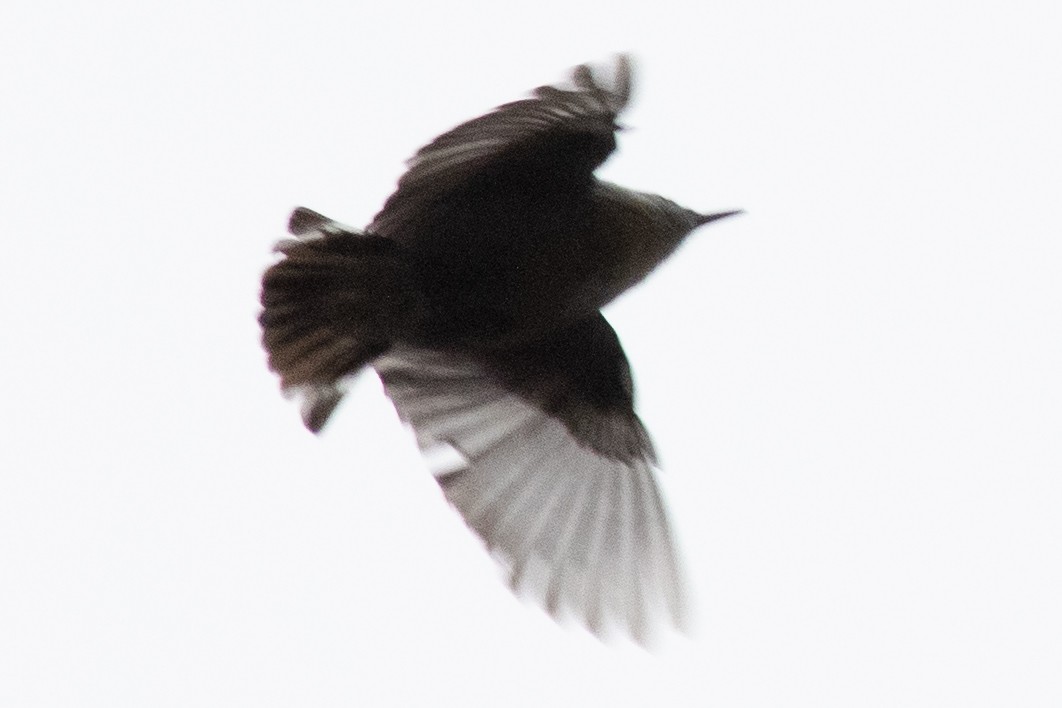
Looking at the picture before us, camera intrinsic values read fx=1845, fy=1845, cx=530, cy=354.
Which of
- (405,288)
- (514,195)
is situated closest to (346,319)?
(405,288)

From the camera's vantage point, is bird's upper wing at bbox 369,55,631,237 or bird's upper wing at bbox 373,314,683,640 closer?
bird's upper wing at bbox 369,55,631,237

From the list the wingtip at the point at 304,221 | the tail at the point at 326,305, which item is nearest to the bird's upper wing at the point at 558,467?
the tail at the point at 326,305

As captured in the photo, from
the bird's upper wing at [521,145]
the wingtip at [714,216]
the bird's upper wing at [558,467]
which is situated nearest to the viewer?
the bird's upper wing at [521,145]

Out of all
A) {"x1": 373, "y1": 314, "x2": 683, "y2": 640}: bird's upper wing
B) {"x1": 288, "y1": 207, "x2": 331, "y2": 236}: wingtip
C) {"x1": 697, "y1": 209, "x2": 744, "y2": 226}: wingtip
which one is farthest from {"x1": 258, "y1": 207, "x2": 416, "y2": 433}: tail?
{"x1": 697, "y1": 209, "x2": 744, "y2": 226}: wingtip

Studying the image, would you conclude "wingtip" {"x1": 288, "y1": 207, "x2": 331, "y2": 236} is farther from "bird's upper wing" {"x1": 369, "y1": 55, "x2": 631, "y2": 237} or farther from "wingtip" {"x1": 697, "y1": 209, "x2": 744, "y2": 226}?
"wingtip" {"x1": 697, "y1": 209, "x2": 744, "y2": 226}

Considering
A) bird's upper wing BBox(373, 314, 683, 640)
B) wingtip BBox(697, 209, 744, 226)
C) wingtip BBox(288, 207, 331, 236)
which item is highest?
wingtip BBox(288, 207, 331, 236)

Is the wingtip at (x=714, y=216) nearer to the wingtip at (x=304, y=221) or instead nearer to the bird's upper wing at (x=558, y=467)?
the bird's upper wing at (x=558, y=467)

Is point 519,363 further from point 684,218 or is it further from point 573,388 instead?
point 684,218

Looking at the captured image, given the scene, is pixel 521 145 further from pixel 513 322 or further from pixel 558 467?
pixel 558 467
